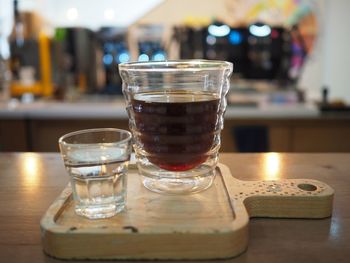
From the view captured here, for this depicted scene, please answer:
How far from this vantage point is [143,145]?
614 mm

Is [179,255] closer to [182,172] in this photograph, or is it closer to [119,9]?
[182,172]

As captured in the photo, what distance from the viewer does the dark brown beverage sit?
0.57 metres

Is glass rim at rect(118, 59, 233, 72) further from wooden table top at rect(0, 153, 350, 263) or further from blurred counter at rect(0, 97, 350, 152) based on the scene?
blurred counter at rect(0, 97, 350, 152)

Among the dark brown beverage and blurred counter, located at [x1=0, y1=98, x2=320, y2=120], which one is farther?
blurred counter, located at [x1=0, y1=98, x2=320, y2=120]

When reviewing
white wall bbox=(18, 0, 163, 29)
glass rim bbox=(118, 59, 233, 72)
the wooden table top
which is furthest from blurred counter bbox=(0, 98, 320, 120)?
glass rim bbox=(118, 59, 233, 72)

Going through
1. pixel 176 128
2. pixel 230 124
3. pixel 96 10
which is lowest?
pixel 230 124

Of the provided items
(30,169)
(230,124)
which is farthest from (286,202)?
(230,124)

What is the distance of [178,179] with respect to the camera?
634mm

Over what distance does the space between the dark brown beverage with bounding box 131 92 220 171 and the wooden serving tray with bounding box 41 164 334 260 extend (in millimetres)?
55

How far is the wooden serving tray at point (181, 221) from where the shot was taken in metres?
0.45

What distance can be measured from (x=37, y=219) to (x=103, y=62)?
2.00 m

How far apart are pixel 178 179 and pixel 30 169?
33 centimetres

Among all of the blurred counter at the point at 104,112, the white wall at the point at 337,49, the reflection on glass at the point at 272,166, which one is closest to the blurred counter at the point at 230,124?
the blurred counter at the point at 104,112

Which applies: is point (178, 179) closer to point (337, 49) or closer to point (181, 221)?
point (181, 221)
